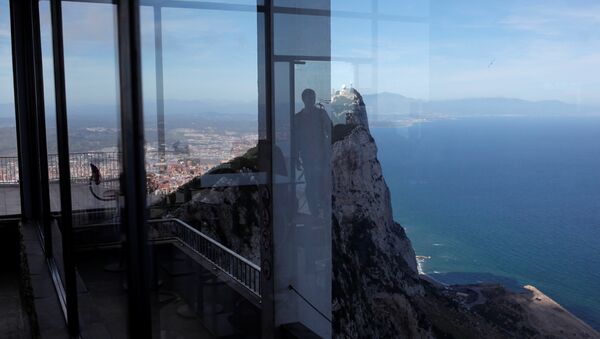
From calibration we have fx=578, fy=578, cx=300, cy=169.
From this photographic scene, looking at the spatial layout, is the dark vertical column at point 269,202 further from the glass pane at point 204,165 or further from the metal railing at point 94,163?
the metal railing at point 94,163

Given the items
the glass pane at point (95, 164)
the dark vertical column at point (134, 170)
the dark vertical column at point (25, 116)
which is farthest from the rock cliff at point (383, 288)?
the dark vertical column at point (25, 116)

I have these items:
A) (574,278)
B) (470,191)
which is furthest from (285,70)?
(574,278)

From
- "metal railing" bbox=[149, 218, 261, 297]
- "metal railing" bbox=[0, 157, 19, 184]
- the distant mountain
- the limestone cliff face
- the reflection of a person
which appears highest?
the distant mountain

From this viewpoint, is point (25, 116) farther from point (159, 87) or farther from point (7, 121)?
point (159, 87)

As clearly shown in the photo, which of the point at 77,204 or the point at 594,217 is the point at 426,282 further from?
the point at 77,204

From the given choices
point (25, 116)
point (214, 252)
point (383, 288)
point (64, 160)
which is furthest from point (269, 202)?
point (25, 116)

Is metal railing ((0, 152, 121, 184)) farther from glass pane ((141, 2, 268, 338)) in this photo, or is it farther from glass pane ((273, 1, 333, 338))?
glass pane ((273, 1, 333, 338))

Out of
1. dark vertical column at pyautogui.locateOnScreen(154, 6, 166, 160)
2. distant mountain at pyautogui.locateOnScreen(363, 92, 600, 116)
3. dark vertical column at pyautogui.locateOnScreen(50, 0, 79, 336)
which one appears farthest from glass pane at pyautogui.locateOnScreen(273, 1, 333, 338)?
dark vertical column at pyautogui.locateOnScreen(50, 0, 79, 336)
